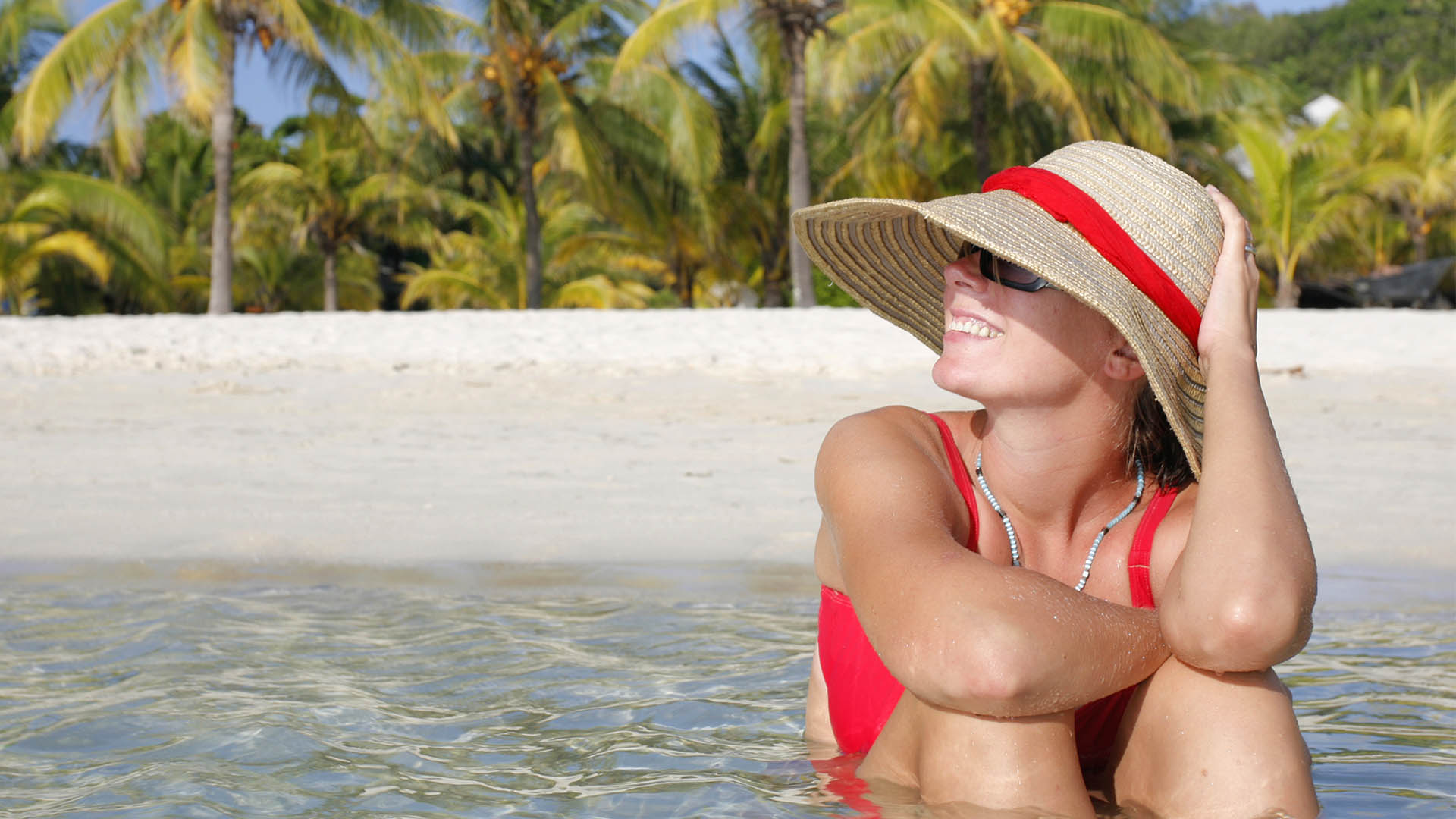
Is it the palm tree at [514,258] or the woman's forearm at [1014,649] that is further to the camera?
the palm tree at [514,258]

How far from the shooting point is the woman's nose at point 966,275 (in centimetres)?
195

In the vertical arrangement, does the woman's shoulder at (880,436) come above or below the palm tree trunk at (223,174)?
below

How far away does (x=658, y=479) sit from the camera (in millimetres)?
5555

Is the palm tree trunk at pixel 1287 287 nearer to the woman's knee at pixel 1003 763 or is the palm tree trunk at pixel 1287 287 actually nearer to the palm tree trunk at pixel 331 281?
the palm tree trunk at pixel 331 281

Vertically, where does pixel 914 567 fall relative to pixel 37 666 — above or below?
above

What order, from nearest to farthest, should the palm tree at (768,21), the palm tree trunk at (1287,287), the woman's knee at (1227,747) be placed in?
the woman's knee at (1227,747) → the palm tree at (768,21) → the palm tree trunk at (1287,287)

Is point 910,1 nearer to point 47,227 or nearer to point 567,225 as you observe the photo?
point 567,225

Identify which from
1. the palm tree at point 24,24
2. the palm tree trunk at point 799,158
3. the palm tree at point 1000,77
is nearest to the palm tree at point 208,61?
the palm tree at point 24,24

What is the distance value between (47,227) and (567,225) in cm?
880

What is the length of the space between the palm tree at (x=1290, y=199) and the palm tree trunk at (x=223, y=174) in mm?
14028

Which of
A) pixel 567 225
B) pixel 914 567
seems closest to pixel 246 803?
pixel 914 567

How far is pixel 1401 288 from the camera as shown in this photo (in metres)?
20.3

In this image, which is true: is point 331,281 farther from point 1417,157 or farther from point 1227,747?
point 1227,747

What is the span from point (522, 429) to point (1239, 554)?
5313 millimetres
